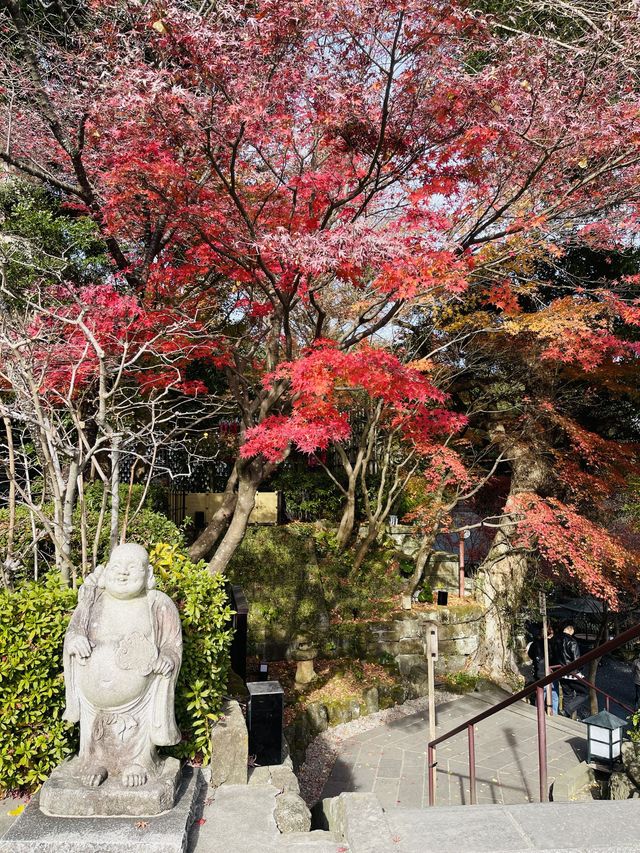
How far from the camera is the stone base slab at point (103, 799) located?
374cm

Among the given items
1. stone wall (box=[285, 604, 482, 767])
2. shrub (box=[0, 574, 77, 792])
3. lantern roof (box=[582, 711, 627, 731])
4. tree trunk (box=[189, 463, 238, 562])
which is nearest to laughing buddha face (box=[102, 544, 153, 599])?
shrub (box=[0, 574, 77, 792])

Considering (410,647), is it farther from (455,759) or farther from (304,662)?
(455,759)

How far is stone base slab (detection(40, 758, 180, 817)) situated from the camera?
3744mm

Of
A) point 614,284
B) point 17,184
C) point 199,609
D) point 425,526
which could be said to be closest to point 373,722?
point 425,526

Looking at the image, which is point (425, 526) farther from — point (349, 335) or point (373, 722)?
point (349, 335)

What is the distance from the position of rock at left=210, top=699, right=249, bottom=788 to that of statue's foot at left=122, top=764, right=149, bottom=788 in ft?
3.06

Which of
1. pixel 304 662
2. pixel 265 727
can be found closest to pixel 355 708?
pixel 304 662

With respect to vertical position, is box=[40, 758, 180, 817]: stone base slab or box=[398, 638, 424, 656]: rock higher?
box=[40, 758, 180, 817]: stone base slab

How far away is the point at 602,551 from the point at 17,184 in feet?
38.9

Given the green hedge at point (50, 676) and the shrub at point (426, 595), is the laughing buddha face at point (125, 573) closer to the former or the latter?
the green hedge at point (50, 676)

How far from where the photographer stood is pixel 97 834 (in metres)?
3.54

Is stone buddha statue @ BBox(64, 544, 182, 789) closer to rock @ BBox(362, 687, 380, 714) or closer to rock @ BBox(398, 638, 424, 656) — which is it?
rock @ BBox(362, 687, 380, 714)

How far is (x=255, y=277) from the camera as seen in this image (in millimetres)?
7277

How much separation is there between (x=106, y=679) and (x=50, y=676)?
97 centimetres
